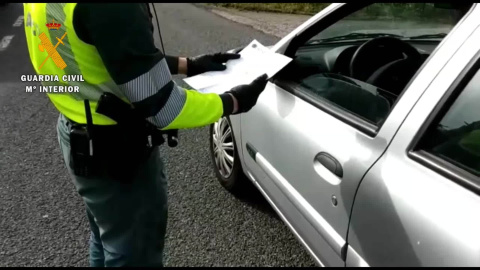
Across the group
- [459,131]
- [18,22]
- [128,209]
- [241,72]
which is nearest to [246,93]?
[241,72]

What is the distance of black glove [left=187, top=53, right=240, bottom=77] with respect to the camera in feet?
6.30

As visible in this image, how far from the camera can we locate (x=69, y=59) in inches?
55.7

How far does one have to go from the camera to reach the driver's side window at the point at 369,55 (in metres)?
2.01

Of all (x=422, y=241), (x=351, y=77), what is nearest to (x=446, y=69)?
(x=422, y=241)

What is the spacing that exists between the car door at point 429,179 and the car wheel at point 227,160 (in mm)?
1431

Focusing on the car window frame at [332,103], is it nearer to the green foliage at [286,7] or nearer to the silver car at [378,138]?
the silver car at [378,138]

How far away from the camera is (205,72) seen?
1.92 metres

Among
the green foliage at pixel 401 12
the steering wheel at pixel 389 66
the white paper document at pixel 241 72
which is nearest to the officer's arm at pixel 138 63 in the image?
the white paper document at pixel 241 72

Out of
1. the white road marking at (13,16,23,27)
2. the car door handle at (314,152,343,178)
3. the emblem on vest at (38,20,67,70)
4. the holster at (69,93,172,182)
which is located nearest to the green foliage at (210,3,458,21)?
the car door handle at (314,152,343,178)

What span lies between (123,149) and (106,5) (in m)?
0.48

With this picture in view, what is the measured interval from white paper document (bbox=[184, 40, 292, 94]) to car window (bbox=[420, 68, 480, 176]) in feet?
2.08

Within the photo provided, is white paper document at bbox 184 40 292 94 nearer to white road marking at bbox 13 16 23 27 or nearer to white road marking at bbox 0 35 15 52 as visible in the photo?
white road marking at bbox 0 35 15 52

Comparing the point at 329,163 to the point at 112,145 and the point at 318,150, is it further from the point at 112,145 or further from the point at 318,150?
the point at 112,145

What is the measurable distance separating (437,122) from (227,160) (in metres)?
1.78
